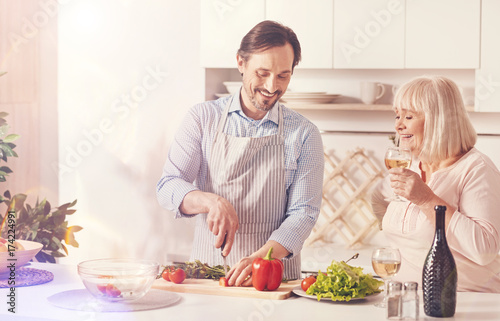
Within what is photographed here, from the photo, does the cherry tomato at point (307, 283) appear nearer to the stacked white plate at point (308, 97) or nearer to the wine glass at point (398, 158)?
the wine glass at point (398, 158)

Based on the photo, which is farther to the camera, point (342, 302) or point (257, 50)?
point (257, 50)

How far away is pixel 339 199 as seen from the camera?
12.2 ft

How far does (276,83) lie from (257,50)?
0.13m

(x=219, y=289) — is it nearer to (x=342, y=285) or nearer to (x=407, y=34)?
(x=342, y=285)

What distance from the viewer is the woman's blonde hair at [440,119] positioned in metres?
2.19

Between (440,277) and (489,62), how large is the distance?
5.82ft

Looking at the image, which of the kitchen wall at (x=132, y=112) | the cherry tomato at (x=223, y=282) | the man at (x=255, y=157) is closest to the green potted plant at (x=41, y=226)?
the kitchen wall at (x=132, y=112)

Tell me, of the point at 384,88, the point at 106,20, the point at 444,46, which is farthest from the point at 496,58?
the point at 106,20

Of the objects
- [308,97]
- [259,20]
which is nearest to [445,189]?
[308,97]

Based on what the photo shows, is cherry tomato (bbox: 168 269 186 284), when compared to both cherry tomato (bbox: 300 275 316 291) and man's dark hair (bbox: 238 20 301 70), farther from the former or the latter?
man's dark hair (bbox: 238 20 301 70)

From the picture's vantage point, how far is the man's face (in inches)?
92.6

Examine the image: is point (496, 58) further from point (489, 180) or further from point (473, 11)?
point (489, 180)

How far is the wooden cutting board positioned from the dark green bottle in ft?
1.31

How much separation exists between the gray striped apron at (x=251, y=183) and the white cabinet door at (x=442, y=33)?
108 centimetres
